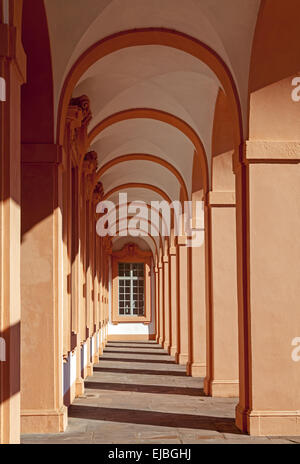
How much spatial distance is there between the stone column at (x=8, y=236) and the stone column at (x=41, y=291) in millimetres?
2985

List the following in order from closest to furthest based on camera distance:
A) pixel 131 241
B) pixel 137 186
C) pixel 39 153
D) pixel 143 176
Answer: pixel 39 153 → pixel 143 176 → pixel 137 186 → pixel 131 241

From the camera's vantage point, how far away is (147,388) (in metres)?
13.1

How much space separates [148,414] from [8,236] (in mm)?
5681

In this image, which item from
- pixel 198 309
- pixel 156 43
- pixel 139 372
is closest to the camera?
pixel 156 43

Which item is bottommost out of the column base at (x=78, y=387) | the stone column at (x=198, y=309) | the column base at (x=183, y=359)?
the column base at (x=183, y=359)

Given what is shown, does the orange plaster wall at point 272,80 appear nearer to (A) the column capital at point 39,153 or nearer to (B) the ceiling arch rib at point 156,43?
(B) the ceiling arch rib at point 156,43

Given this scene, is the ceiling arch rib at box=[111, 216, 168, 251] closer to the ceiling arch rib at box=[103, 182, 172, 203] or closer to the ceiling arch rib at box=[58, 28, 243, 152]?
the ceiling arch rib at box=[103, 182, 172, 203]

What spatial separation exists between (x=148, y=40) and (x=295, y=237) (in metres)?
3.77

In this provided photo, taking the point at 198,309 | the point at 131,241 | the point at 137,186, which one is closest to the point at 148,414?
the point at 198,309

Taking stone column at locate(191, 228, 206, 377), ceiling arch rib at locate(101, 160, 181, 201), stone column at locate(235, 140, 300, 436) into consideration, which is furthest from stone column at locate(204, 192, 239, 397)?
ceiling arch rib at locate(101, 160, 181, 201)

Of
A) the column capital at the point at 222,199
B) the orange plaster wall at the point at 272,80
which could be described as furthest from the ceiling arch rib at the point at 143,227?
the orange plaster wall at the point at 272,80

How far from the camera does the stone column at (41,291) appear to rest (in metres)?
8.09

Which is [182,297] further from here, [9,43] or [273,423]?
[9,43]

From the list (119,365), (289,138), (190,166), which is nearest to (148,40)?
(289,138)
